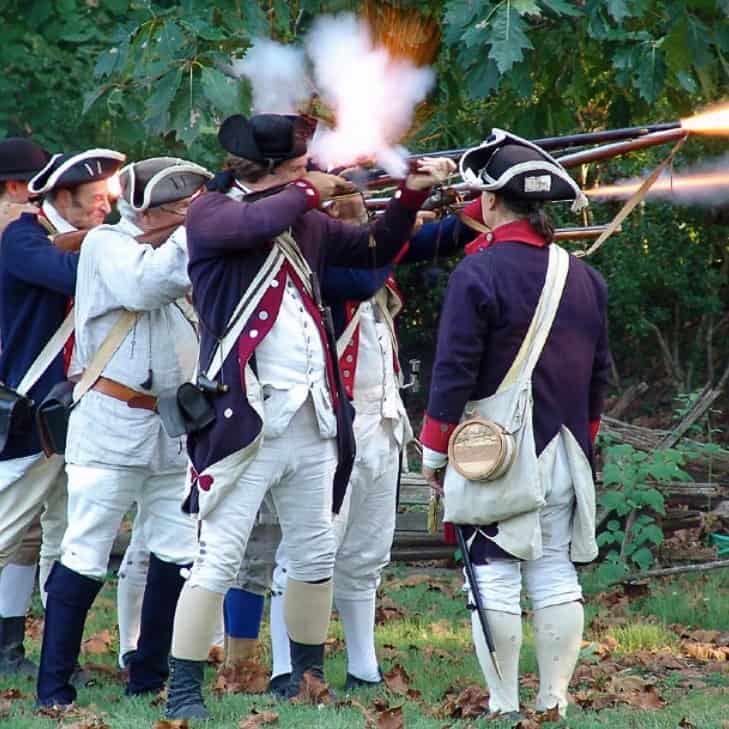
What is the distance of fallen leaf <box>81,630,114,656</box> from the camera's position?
823cm

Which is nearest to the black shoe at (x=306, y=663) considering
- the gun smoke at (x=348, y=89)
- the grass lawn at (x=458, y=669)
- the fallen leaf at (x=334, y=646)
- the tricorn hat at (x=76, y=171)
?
the grass lawn at (x=458, y=669)

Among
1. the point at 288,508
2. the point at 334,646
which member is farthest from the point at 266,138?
the point at 334,646

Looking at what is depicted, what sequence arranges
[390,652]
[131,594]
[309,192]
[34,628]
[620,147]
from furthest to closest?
[34,628], [390,652], [131,594], [620,147], [309,192]

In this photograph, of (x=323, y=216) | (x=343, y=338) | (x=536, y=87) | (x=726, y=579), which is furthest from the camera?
(x=726, y=579)

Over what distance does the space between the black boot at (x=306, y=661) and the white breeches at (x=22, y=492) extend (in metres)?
1.37

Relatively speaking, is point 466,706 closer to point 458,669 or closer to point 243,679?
point 243,679

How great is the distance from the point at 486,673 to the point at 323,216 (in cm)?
185

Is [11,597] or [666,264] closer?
[11,597]

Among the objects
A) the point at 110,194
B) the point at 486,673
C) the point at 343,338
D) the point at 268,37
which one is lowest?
the point at 486,673

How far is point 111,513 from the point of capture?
22.0 ft

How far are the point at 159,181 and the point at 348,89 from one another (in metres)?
0.84

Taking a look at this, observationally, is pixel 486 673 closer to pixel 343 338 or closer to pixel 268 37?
pixel 343 338

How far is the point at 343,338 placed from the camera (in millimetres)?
7051

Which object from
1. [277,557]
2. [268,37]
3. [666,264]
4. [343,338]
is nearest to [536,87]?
[268,37]
